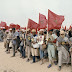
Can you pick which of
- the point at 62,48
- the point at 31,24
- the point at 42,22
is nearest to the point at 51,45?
the point at 62,48

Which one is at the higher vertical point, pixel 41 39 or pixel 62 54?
pixel 41 39

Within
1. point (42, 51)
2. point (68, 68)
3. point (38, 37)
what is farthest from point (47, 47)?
point (68, 68)

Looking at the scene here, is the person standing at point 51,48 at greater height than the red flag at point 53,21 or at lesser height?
lesser

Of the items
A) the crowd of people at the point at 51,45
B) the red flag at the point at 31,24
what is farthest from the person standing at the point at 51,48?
the red flag at the point at 31,24

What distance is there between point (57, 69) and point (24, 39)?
2.78m

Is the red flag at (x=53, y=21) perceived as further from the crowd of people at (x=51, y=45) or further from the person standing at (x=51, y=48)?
the person standing at (x=51, y=48)

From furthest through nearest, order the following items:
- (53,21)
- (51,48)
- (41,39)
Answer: (41,39), (51,48), (53,21)

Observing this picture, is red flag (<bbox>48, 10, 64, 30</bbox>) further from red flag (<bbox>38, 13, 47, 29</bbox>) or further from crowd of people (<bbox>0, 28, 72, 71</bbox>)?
red flag (<bbox>38, 13, 47, 29</bbox>)

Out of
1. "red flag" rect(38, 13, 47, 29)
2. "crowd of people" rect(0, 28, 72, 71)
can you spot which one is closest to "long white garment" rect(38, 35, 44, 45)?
"crowd of people" rect(0, 28, 72, 71)

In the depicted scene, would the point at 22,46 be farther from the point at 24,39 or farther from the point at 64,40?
the point at 64,40

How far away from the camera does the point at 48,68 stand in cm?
455

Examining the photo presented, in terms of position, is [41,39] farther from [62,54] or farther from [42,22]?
[62,54]

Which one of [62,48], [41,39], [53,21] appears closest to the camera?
[62,48]

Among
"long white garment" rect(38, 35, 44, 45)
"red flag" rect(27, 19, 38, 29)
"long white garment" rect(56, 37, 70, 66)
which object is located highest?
"red flag" rect(27, 19, 38, 29)
